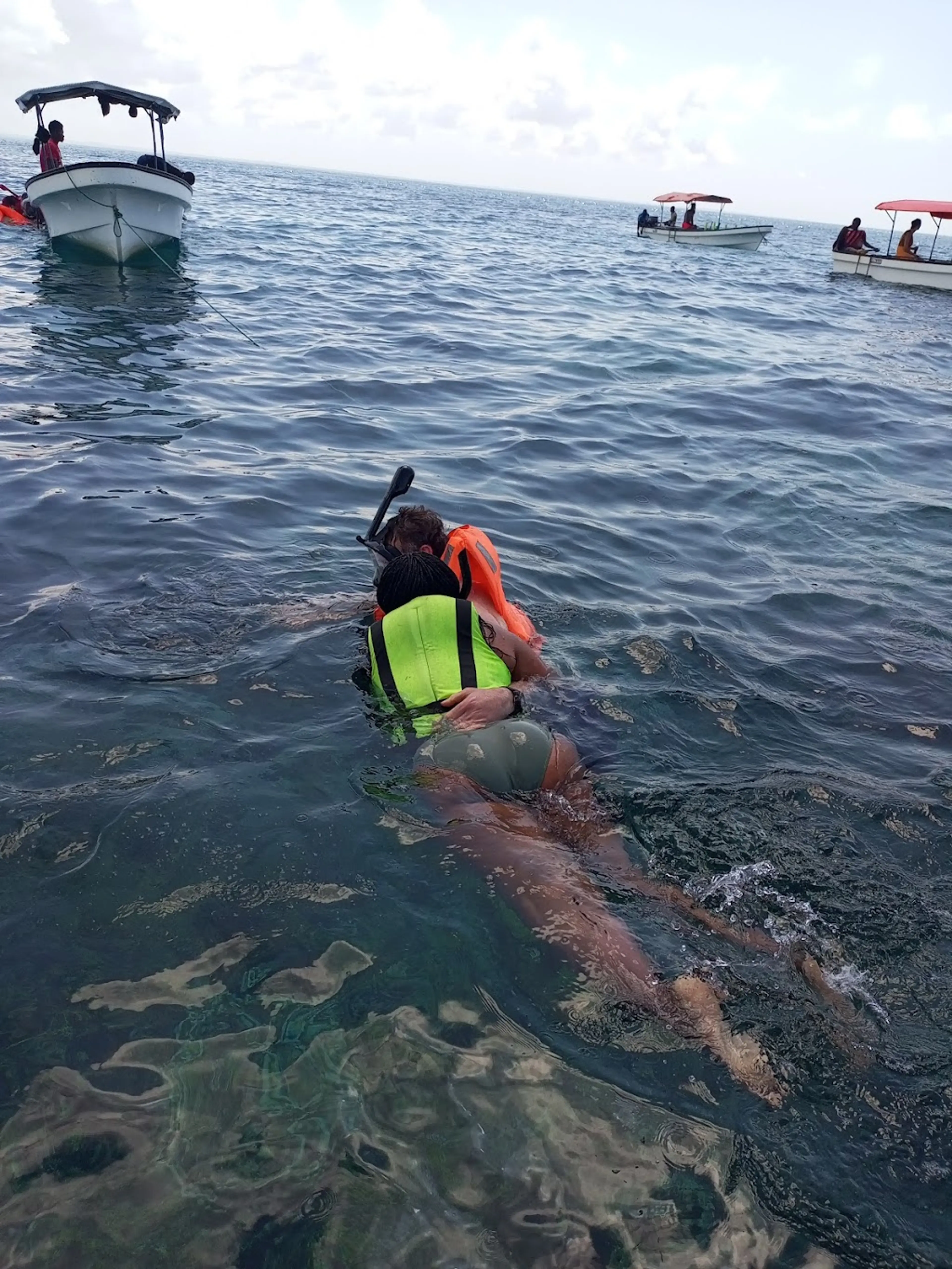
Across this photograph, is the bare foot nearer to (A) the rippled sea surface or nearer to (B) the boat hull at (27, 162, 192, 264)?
(A) the rippled sea surface

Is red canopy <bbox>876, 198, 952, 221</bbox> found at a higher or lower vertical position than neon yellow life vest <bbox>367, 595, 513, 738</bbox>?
A: higher

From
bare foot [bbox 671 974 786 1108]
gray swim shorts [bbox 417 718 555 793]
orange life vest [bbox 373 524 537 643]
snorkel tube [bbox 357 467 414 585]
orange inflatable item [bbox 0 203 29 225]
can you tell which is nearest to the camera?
bare foot [bbox 671 974 786 1108]

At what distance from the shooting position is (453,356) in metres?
13.9

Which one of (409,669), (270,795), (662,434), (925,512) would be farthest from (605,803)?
(662,434)

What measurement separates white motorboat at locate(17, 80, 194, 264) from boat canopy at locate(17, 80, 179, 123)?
0.02 meters

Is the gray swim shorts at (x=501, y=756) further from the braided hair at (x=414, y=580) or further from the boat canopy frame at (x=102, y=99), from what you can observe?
the boat canopy frame at (x=102, y=99)

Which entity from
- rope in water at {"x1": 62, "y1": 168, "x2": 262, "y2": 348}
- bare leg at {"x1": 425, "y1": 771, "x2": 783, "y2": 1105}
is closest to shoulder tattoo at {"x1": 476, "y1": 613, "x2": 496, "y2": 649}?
bare leg at {"x1": 425, "y1": 771, "x2": 783, "y2": 1105}

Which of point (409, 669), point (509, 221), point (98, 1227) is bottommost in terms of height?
point (98, 1227)

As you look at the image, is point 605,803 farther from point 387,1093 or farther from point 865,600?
point 865,600

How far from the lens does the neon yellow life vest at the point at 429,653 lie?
172 inches

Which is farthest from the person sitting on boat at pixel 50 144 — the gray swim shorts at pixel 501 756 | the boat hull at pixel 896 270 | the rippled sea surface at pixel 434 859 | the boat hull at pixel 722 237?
the boat hull at pixel 722 237

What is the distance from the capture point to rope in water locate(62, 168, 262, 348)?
53.3ft

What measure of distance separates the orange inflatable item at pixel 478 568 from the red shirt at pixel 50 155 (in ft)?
64.8

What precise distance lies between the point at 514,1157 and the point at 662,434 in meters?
9.38
